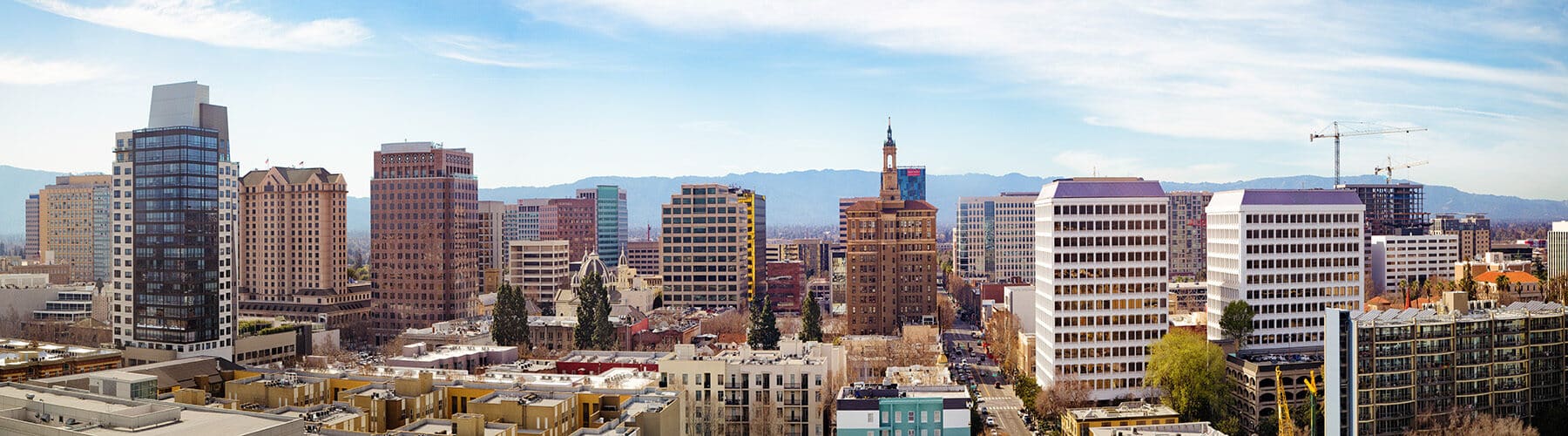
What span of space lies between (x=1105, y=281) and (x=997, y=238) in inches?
3574

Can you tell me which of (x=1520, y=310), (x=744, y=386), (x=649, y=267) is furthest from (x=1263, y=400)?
Answer: (x=649, y=267)

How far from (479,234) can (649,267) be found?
50.7 meters

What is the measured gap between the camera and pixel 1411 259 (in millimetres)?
107500

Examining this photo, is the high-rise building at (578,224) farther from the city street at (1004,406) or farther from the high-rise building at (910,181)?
the city street at (1004,406)

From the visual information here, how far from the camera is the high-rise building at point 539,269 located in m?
103

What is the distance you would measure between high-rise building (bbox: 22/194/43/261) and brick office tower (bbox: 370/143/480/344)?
60.2 meters

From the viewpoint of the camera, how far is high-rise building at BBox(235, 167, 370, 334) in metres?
98.4

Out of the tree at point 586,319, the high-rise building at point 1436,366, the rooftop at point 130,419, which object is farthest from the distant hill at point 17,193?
the high-rise building at point 1436,366

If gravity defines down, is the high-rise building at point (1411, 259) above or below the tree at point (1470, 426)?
above

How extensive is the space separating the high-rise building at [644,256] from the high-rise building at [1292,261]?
9754cm

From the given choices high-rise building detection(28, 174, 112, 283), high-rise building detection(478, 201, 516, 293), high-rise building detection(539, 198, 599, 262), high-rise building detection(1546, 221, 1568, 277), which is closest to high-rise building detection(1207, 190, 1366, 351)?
high-rise building detection(1546, 221, 1568, 277)

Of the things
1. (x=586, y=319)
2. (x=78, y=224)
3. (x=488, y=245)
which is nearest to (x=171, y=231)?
(x=586, y=319)

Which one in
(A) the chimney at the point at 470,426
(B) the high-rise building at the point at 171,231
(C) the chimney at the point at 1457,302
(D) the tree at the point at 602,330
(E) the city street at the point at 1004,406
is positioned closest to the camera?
(A) the chimney at the point at 470,426

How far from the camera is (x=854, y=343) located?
75.5m
